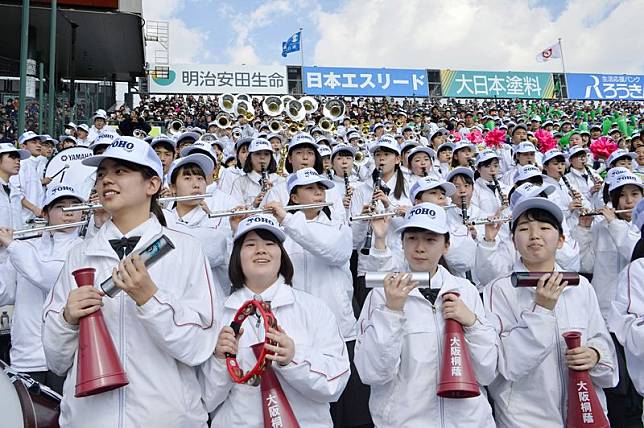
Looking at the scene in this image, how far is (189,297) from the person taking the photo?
9.04ft

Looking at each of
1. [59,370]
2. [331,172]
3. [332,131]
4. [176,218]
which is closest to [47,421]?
[59,370]

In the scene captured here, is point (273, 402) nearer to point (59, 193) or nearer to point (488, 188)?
point (59, 193)

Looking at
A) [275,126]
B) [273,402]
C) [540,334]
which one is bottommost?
[273,402]

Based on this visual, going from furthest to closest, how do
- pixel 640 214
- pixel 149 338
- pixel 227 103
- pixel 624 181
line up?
1. pixel 227 103
2. pixel 624 181
3. pixel 640 214
4. pixel 149 338

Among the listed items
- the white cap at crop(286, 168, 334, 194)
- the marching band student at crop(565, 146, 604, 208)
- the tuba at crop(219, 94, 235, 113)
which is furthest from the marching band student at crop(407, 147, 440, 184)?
the tuba at crop(219, 94, 235, 113)

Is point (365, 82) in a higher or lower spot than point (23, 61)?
higher

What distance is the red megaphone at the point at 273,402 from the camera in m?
2.74

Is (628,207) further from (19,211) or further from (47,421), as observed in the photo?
(19,211)

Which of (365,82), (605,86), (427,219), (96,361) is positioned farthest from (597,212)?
(605,86)

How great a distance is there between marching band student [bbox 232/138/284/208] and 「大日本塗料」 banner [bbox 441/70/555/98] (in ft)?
109

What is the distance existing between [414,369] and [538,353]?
0.72 m

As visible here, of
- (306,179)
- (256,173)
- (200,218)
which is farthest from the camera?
(256,173)

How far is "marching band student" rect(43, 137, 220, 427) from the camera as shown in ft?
7.94

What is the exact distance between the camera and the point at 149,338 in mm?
2588
